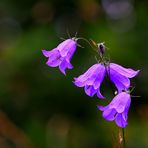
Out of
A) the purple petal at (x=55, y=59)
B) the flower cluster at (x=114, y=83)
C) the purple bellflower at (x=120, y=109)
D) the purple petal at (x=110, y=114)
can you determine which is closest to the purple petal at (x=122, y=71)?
the flower cluster at (x=114, y=83)

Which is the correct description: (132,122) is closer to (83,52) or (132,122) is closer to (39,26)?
(83,52)

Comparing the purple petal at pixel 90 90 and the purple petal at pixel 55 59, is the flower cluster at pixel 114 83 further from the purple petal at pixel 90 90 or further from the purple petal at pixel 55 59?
the purple petal at pixel 55 59

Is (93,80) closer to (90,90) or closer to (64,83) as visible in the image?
(90,90)

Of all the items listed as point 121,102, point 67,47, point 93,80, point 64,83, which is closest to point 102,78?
point 93,80

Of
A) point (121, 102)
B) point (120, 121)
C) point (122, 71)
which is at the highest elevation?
point (122, 71)

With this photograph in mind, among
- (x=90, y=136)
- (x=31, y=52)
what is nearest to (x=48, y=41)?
(x=31, y=52)

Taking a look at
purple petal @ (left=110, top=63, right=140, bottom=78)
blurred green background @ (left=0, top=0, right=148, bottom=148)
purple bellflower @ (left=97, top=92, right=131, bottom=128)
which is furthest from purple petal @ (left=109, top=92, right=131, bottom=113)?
blurred green background @ (left=0, top=0, right=148, bottom=148)
